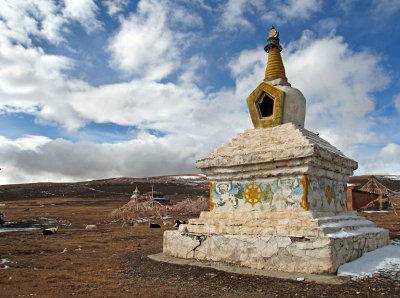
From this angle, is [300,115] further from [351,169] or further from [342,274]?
[342,274]

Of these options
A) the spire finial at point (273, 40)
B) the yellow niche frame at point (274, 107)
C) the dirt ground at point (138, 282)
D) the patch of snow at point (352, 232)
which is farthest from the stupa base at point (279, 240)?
the spire finial at point (273, 40)

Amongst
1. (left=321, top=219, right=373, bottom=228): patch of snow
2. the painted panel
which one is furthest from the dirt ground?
the painted panel

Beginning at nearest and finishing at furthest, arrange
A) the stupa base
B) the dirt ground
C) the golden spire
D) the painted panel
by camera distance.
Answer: the dirt ground → the stupa base → the painted panel → the golden spire

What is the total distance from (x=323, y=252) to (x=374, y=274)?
37.8 inches

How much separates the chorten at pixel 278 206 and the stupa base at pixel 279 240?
0.02 metres

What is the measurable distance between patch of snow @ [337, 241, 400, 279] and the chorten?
0.17 m

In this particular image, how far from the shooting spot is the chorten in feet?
21.2

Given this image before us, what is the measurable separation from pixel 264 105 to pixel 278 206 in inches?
147

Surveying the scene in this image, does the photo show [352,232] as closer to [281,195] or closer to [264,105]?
[281,195]

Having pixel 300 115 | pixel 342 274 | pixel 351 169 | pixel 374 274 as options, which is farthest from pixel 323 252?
pixel 300 115

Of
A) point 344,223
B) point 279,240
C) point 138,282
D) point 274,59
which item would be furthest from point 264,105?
point 138,282

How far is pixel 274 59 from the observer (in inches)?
411

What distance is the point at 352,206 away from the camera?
25266 mm

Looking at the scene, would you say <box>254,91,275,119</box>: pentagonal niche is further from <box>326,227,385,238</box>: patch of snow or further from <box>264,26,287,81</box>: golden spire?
<box>326,227,385,238</box>: patch of snow
